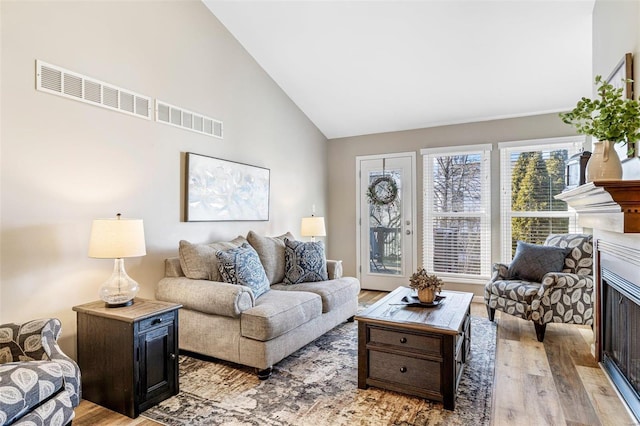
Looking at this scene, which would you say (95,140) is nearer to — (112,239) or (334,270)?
(112,239)

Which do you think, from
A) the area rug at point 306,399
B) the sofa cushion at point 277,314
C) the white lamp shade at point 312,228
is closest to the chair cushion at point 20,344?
the area rug at point 306,399

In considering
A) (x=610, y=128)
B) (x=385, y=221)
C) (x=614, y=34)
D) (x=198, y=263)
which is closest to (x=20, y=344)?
(x=198, y=263)

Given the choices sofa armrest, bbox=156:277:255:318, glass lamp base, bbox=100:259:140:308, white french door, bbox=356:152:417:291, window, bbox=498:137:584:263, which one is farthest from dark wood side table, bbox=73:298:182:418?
window, bbox=498:137:584:263

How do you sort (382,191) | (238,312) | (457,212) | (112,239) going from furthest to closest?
(382,191), (457,212), (238,312), (112,239)

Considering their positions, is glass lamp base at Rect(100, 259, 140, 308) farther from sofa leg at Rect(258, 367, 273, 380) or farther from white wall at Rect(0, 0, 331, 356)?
sofa leg at Rect(258, 367, 273, 380)

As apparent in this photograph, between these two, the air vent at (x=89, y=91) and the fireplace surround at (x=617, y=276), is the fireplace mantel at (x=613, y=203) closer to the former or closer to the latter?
the fireplace surround at (x=617, y=276)

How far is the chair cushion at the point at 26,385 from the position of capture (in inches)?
54.1

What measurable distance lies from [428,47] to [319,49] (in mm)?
1145

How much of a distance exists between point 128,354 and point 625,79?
346 cm

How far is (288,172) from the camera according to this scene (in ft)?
16.1

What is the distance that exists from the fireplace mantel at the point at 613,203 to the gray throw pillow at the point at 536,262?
1161 mm

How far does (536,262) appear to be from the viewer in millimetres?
3740

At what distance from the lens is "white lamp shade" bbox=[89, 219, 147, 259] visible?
225cm

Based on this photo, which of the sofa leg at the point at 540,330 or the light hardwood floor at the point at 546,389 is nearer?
the light hardwood floor at the point at 546,389
